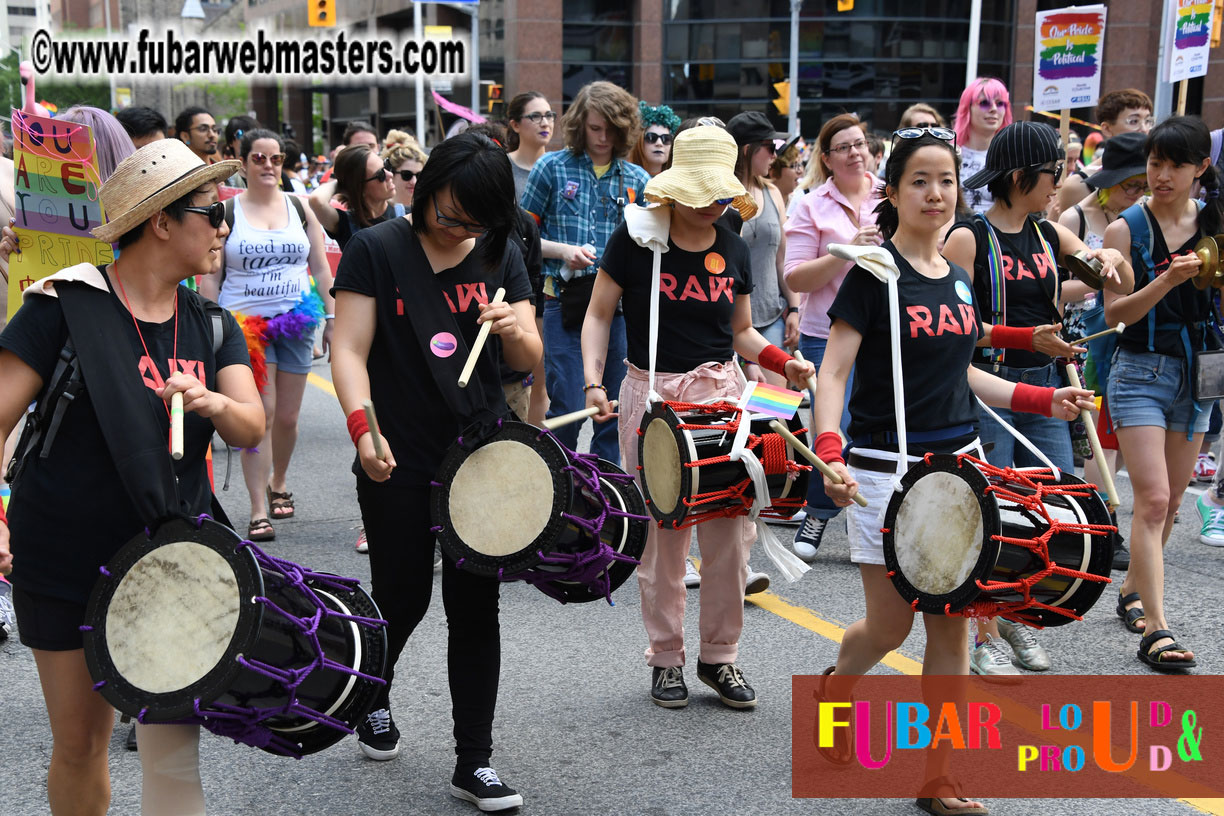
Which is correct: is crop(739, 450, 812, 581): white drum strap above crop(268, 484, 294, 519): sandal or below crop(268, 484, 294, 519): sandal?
above

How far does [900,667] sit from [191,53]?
30273 millimetres

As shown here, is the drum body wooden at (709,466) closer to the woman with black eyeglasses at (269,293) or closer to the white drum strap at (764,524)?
the white drum strap at (764,524)

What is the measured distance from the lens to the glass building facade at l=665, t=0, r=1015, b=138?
4238 cm

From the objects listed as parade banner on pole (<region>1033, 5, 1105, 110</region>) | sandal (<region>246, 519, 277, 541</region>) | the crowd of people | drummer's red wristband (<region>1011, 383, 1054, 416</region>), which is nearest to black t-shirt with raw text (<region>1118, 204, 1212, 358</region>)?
the crowd of people

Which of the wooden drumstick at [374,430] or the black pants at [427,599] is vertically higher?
the wooden drumstick at [374,430]

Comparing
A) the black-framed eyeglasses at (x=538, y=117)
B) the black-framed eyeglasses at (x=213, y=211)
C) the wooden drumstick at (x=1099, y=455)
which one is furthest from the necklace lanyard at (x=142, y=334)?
the black-framed eyeglasses at (x=538, y=117)

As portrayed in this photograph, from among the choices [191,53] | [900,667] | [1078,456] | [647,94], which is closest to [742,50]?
[647,94]

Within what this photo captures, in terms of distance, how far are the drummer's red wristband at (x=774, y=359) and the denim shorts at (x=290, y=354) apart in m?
3.38

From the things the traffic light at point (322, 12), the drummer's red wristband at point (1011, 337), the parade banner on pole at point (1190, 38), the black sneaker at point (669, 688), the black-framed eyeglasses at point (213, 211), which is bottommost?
the black sneaker at point (669, 688)

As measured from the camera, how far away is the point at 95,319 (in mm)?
2809

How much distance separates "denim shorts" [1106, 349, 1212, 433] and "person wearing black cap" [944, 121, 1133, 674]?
0.90 ft

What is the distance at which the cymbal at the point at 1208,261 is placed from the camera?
4.95m

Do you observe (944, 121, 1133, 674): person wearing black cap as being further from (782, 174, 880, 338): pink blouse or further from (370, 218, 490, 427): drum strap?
(370, 218, 490, 427): drum strap

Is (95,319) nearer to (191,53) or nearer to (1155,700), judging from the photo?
(1155,700)
